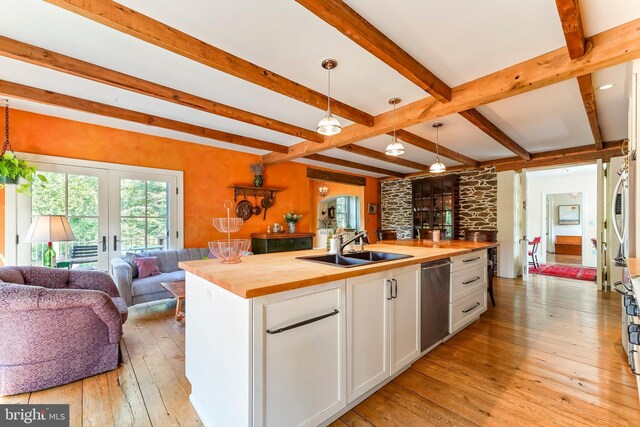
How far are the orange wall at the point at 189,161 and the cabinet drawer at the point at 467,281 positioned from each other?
382 centimetres

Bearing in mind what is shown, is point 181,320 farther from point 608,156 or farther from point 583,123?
point 608,156

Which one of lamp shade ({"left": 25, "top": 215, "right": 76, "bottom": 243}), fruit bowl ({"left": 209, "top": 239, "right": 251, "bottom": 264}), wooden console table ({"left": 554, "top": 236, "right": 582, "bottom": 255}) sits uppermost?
lamp shade ({"left": 25, "top": 215, "right": 76, "bottom": 243})

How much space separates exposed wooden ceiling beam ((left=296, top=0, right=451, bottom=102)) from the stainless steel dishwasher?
1.64 m

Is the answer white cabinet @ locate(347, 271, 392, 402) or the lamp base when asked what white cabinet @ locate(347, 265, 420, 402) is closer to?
white cabinet @ locate(347, 271, 392, 402)

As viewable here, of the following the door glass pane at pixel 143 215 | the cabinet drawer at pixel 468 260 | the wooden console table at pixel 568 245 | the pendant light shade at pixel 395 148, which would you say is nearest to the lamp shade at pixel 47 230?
the door glass pane at pixel 143 215

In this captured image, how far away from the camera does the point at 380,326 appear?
195 centimetres

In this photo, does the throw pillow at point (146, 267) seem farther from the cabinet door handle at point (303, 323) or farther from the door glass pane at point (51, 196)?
the cabinet door handle at point (303, 323)

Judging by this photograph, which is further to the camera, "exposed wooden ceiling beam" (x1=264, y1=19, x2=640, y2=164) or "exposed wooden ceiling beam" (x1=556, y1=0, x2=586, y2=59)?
"exposed wooden ceiling beam" (x1=264, y1=19, x2=640, y2=164)

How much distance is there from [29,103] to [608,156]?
8457 millimetres

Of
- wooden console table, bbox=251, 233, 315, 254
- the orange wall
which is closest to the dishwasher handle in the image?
wooden console table, bbox=251, 233, 315, 254

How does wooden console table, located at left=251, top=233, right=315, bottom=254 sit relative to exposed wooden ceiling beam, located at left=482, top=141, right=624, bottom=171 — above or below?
below

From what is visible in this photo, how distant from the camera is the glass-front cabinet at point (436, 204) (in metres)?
6.77

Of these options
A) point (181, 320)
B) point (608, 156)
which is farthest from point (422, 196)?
point (181, 320)

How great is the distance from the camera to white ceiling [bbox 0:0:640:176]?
72.3 inches
